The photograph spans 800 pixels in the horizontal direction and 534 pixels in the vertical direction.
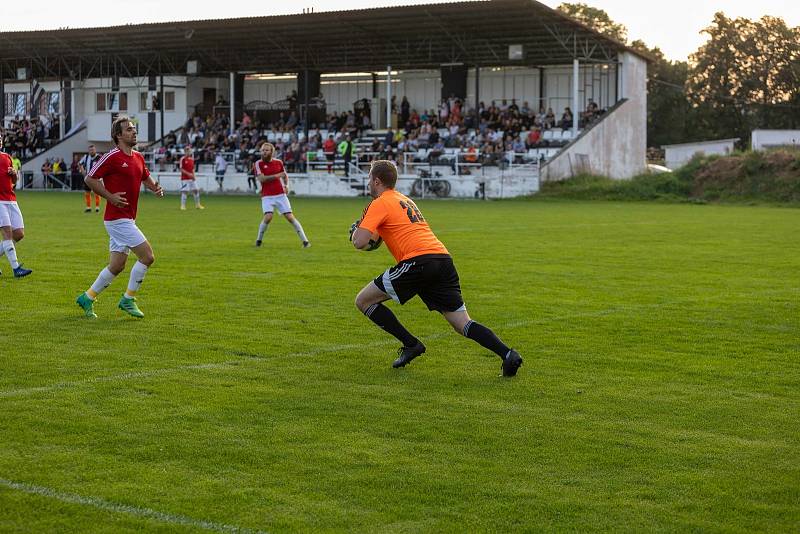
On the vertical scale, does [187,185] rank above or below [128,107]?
below

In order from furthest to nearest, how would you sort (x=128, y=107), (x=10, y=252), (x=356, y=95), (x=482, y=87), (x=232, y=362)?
(x=128, y=107) < (x=356, y=95) < (x=482, y=87) < (x=10, y=252) < (x=232, y=362)

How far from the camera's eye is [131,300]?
10461 mm

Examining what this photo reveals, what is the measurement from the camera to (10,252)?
14180 millimetres

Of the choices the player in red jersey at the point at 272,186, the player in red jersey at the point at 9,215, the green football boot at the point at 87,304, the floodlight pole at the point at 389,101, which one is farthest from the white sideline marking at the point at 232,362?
the floodlight pole at the point at 389,101

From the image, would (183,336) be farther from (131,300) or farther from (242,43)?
(242,43)

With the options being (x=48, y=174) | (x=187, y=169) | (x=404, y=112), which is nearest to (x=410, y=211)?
(x=187, y=169)

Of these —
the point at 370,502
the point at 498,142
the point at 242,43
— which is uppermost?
the point at 242,43

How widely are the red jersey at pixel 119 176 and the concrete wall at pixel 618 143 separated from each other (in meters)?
33.4

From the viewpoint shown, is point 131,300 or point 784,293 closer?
point 131,300

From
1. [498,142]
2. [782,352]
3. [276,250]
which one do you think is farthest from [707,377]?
[498,142]

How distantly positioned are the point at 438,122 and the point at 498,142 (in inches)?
245

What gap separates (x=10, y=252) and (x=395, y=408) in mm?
8958

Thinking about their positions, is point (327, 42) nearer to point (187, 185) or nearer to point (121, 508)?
point (187, 185)

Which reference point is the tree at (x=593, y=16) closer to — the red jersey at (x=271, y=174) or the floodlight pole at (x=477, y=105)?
the floodlight pole at (x=477, y=105)
